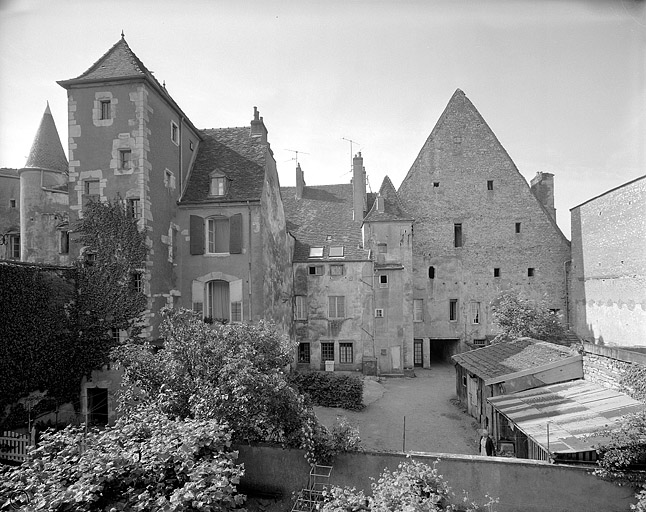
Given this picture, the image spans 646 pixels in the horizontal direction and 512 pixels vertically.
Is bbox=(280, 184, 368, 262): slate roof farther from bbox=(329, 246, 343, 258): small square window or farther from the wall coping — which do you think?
the wall coping

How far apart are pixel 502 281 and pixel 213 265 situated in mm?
21011

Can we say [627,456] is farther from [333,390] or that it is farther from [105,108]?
[105,108]

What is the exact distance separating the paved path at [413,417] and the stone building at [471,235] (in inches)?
233

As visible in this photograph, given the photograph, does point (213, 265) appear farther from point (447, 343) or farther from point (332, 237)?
point (447, 343)

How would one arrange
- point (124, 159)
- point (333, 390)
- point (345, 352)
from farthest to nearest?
point (345, 352)
point (333, 390)
point (124, 159)

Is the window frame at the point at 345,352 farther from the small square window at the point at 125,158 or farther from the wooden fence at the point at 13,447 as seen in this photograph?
the wooden fence at the point at 13,447

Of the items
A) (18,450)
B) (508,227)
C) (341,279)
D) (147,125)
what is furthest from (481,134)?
(18,450)

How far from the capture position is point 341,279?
82.1ft

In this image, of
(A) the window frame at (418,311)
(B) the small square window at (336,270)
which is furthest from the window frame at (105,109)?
(A) the window frame at (418,311)

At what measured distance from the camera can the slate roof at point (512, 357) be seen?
1381 cm

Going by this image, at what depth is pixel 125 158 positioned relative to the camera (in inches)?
627

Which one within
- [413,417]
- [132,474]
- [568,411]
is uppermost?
[132,474]

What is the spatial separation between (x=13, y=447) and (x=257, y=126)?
665 inches

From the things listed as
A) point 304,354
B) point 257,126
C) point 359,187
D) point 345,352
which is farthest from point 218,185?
point 345,352
